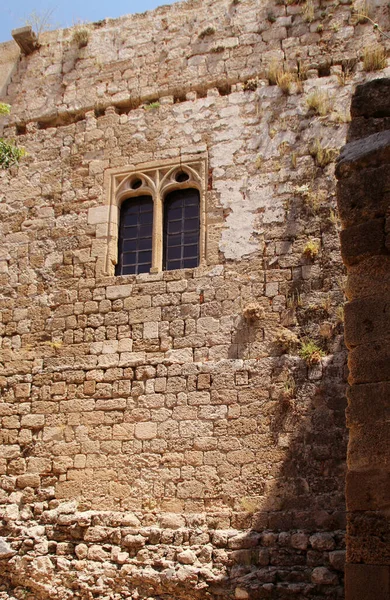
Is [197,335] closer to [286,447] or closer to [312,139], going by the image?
[286,447]

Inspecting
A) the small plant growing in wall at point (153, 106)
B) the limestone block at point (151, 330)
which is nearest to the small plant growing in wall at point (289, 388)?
the limestone block at point (151, 330)

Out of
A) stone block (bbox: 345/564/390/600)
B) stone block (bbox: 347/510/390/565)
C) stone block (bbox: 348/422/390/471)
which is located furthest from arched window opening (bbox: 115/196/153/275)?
stone block (bbox: 345/564/390/600)

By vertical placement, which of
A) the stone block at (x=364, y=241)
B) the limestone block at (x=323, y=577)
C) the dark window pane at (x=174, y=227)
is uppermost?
the dark window pane at (x=174, y=227)

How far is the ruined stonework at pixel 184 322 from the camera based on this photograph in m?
7.57

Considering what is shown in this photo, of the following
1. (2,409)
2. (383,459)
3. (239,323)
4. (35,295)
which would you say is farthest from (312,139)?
(383,459)

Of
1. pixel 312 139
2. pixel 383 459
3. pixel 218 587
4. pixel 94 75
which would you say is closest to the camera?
pixel 383 459

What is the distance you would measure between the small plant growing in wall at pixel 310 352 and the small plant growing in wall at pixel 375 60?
12.0ft

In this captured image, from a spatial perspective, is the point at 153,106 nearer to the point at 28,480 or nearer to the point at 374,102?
the point at 28,480

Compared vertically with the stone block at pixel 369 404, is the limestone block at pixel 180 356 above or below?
above

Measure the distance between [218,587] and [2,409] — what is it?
3538 mm

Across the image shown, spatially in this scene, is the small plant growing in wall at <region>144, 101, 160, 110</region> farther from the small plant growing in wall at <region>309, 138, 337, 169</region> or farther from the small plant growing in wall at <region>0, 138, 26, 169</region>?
the small plant growing in wall at <region>309, 138, 337, 169</region>

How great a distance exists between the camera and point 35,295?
31.2 feet

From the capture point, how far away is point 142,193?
381 inches

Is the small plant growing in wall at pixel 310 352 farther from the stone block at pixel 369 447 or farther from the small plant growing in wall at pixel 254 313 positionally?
the stone block at pixel 369 447
